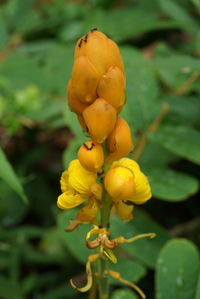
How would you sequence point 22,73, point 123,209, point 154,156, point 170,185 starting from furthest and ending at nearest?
point 22,73, point 154,156, point 170,185, point 123,209

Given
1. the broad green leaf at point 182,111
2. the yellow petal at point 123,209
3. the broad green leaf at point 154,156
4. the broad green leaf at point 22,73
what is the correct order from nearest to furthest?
the yellow petal at point 123,209 → the broad green leaf at point 154,156 → the broad green leaf at point 182,111 → the broad green leaf at point 22,73

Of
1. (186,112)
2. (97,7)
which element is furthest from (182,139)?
(97,7)

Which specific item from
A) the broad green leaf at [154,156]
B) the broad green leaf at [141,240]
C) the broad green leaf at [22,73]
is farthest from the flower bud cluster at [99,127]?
the broad green leaf at [22,73]

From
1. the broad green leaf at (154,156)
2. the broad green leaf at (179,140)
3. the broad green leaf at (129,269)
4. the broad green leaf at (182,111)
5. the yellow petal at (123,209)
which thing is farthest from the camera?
the broad green leaf at (182,111)

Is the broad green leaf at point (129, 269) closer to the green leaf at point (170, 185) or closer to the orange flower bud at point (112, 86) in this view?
the green leaf at point (170, 185)

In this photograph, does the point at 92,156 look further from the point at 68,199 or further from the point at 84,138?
the point at 84,138

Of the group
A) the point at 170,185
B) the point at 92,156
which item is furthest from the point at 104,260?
the point at 170,185

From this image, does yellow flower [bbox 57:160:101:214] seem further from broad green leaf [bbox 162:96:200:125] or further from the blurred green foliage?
broad green leaf [bbox 162:96:200:125]
